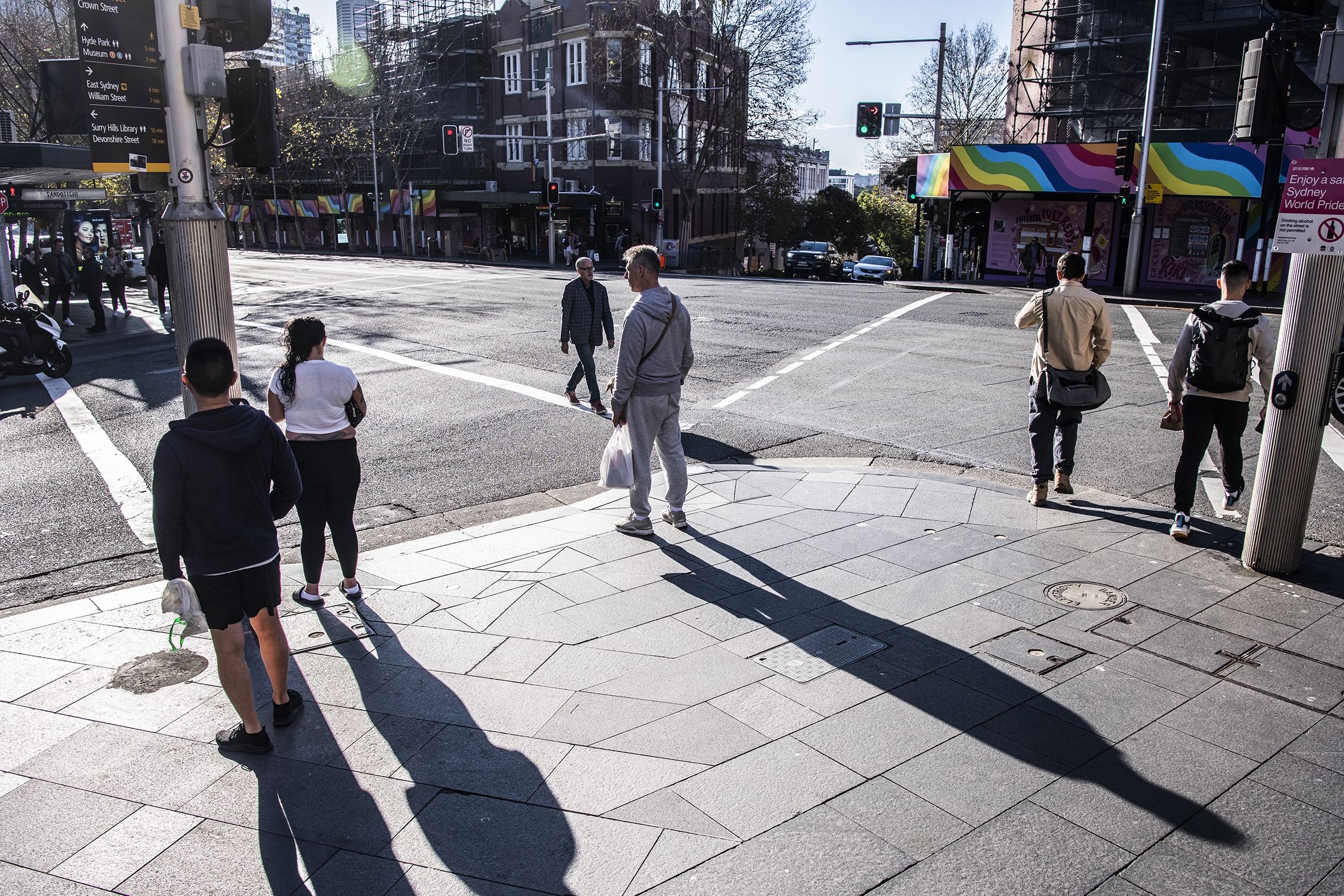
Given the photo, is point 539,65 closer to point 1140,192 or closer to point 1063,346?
point 1140,192

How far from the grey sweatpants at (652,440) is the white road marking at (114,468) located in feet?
9.90

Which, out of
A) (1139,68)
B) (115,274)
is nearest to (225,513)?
(115,274)

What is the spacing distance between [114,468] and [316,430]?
493 centimetres

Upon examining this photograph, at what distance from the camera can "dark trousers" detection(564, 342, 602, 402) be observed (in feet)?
35.9

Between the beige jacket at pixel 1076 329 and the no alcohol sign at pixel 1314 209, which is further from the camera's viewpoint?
the beige jacket at pixel 1076 329

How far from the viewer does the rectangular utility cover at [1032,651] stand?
15.2 ft

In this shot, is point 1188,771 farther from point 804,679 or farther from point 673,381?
point 673,381

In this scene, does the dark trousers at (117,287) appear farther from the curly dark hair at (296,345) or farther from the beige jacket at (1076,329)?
the beige jacket at (1076,329)

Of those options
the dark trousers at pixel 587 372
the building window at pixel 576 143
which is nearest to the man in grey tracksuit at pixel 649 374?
the dark trousers at pixel 587 372

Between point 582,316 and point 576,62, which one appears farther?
point 576,62

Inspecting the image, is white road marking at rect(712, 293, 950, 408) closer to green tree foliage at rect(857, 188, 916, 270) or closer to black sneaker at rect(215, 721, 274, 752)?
black sneaker at rect(215, 721, 274, 752)

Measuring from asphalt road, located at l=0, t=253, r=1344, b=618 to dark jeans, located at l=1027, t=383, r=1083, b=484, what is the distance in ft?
3.02

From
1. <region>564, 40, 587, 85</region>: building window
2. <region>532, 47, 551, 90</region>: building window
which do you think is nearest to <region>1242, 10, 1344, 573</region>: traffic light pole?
<region>564, 40, 587, 85</region>: building window

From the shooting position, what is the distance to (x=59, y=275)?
20266 mm
